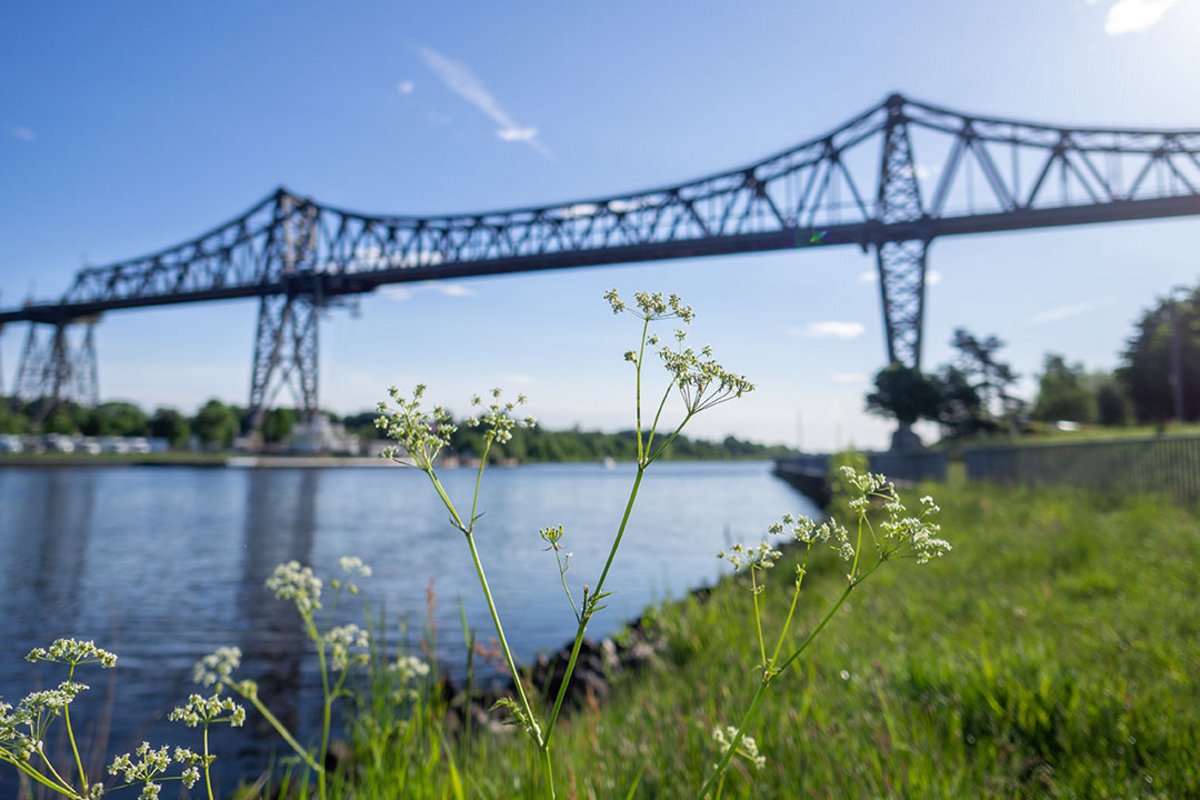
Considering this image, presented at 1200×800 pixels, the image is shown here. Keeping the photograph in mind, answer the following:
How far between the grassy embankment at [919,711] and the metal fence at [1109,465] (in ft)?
16.3

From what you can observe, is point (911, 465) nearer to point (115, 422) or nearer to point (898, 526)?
point (898, 526)

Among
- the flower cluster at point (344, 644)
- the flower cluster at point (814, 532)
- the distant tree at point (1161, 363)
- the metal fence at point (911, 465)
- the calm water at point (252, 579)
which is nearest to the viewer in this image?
the flower cluster at point (814, 532)

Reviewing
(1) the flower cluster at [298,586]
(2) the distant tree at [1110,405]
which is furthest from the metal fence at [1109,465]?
(2) the distant tree at [1110,405]

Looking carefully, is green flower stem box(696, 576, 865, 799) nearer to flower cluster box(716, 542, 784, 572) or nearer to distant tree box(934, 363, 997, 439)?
flower cluster box(716, 542, 784, 572)

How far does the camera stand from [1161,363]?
43344mm

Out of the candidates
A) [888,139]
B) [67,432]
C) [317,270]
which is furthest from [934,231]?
[67,432]

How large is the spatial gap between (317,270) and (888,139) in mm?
50826

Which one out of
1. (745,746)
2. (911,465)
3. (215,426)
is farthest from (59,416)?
(745,746)

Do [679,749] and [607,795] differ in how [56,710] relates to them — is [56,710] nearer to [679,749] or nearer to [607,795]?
[607,795]

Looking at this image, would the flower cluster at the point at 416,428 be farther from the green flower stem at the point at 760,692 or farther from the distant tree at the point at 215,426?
the distant tree at the point at 215,426

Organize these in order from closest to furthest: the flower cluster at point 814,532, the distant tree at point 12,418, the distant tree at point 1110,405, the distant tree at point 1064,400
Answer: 1. the flower cluster at point 814,532
2. the distant tree at point 1110,405
3. the distant tree at point 1064,400
4. the distant tree at point 12,418

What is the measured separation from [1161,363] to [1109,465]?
3801cm

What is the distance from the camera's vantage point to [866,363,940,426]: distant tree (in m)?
36.6

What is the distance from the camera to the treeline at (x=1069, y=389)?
3831 centimetres
